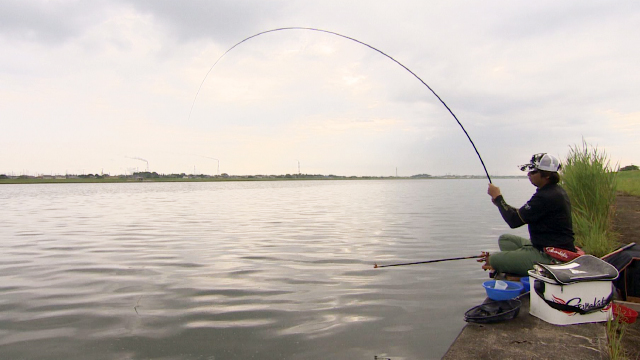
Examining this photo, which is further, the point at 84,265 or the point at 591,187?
the point at 591,187

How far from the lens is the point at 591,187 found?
411 inches

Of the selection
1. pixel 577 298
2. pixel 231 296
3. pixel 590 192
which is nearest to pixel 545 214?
pixel 577 298

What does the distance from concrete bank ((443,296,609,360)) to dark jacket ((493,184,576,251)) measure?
3.85 feet

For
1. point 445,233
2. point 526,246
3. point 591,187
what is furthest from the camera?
point 445,233

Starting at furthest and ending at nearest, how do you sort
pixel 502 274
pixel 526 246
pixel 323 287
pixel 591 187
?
pixel 591 187
pixel 323 287
pixel 502 274
pixel 526 246

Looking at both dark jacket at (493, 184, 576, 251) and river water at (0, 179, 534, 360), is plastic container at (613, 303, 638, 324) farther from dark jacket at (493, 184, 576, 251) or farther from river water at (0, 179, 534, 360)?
river water at (0, 179, 534, 360)

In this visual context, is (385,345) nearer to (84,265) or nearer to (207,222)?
(84,265)

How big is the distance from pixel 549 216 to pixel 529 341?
1.90 m

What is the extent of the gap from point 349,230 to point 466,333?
412 inches

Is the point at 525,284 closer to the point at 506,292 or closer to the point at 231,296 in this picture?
the point at 506,292

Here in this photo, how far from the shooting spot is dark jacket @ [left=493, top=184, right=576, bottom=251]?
17.2 ft

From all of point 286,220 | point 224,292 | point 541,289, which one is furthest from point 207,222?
point 541,289

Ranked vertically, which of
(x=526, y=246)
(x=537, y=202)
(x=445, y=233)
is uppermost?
(x=537, y=202)

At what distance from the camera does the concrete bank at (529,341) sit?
12.5 feet
